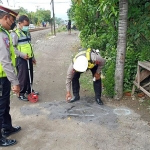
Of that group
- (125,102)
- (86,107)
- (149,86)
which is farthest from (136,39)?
(86,107)

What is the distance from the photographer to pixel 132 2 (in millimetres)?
4566

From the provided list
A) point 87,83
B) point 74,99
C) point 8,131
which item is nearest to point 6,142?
point 8,131

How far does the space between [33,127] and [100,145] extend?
1.25 m

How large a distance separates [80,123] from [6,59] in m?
1.78

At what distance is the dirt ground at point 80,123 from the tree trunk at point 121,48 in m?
0.32

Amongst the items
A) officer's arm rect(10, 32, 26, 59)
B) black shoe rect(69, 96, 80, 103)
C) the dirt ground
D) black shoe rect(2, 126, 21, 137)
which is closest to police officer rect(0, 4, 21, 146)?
black shoe rect(2, 126, 21, 137)

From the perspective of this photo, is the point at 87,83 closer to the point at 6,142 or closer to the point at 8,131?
the point at 8,131

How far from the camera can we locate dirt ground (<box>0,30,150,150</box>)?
3326mm

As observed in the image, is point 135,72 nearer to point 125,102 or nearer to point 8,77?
point 125,102

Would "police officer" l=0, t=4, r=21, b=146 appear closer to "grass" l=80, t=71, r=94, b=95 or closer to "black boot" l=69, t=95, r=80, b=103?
"black boot" l=69, t=95, r=80, b=103

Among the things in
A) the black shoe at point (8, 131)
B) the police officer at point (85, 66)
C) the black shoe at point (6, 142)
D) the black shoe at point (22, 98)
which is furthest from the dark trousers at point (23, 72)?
the black shoe at point (6, 142)

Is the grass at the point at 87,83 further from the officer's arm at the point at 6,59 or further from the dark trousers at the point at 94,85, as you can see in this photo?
the officer's arm at the point at 6,59

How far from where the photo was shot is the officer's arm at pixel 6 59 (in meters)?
2.90

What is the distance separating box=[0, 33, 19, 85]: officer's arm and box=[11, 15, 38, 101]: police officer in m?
1.59
